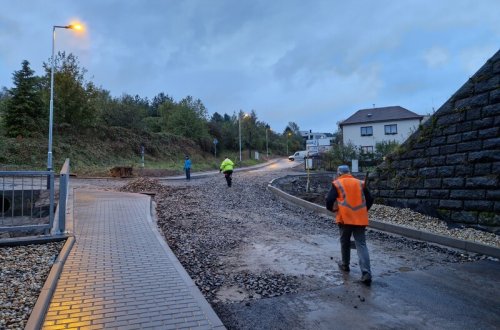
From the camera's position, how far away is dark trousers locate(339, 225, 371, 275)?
577cm

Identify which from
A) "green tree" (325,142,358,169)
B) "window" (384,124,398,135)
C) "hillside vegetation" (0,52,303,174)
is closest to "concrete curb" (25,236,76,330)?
"hillside vegetation" (0,52,303,174)

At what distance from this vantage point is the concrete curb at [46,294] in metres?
3.83

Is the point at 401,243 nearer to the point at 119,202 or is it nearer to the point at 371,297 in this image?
the point at 371,297

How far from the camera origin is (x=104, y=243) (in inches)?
285

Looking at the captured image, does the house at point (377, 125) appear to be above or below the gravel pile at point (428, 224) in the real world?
above

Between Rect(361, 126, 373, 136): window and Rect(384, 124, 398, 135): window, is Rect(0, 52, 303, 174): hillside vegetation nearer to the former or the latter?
Rect(361, 126, 373, 136): window

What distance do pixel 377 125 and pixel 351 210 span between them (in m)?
50.7

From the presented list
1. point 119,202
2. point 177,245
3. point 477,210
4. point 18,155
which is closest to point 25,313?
point 177,245

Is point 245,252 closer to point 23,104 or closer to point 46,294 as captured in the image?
point 46,294

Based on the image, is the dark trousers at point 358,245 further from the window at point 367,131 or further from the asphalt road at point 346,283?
the window at point 367,131

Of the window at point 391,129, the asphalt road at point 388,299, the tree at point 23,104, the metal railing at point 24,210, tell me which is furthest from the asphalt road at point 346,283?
the window at point 391,129

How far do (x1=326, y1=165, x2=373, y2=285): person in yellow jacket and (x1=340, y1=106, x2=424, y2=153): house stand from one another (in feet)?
152

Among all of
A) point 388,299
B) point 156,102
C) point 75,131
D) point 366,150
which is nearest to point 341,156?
point 366,150

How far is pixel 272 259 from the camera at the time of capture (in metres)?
6.96
